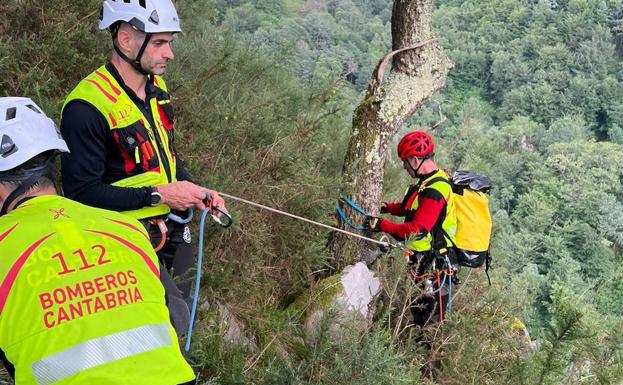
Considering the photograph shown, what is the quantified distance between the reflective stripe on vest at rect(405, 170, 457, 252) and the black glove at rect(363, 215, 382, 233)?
0.30m

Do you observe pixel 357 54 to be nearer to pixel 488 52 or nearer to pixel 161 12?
pixel 488 52

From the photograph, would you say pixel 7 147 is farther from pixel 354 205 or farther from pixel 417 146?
pixel 354 205

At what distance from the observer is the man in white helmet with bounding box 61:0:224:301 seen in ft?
8.13

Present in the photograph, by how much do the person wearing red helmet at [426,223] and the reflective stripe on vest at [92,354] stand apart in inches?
112

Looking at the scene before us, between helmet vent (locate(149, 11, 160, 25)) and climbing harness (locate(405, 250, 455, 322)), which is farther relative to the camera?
climbing harness (locate(405, 250, 455, 322))

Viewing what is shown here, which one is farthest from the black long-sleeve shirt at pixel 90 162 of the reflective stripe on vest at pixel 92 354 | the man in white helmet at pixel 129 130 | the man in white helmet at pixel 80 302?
the reflective stripe on vest at pixel 92 354

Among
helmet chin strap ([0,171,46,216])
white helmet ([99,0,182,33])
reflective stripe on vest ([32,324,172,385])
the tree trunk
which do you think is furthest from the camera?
the tree trunk

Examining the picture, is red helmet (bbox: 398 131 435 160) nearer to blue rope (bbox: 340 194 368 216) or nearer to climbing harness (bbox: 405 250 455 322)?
blue rope (bbox: 340 194 368 216)

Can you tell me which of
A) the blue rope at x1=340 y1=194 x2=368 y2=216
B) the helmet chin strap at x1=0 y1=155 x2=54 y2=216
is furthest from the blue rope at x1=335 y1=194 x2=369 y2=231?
the helmet chin strap at x1=0 y1=155 x2=54 y2=216

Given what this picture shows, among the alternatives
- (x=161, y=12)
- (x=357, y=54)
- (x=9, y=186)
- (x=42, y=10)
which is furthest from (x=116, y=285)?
(x=357, y=54)

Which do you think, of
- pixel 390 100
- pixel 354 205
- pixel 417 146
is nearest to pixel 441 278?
pixel 354 205

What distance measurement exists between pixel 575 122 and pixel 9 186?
75.9 metres

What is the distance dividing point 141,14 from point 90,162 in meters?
0.76

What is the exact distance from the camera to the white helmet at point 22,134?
1753mm
